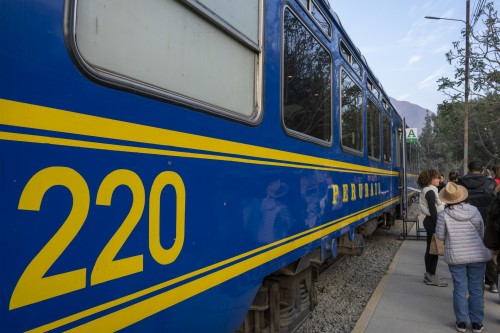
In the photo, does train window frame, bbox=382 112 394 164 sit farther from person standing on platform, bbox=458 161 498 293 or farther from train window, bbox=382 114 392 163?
person standing on platform, bbox=458 161 498 293

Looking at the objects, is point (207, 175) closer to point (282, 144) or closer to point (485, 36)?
point (282, 144)

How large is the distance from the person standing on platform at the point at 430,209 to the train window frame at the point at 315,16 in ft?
9.06

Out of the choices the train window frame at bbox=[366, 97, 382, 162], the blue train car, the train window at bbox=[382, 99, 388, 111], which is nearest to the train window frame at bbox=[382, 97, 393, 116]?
the train window at bbox=[382, 99, 388, 111]

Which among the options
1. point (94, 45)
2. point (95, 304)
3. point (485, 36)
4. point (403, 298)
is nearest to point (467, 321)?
point (403, 298)

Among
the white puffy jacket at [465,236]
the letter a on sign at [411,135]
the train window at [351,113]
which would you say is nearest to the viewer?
the white puffy jacket at [465,236]

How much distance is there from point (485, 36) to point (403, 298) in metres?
10.4

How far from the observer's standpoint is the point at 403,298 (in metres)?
4.86

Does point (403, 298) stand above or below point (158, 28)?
below

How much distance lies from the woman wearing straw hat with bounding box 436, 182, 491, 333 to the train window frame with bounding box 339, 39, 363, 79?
5.92ft

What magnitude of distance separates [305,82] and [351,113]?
172cm

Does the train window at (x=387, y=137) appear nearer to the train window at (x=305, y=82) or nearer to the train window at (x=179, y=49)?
the train window at (x=305, y=82)

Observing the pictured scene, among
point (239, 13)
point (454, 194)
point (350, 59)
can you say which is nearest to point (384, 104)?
point (350, 59)

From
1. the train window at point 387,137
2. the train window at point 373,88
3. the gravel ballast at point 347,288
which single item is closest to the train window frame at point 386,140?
the train window at point 387,137

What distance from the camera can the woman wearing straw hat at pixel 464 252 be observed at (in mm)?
3748
